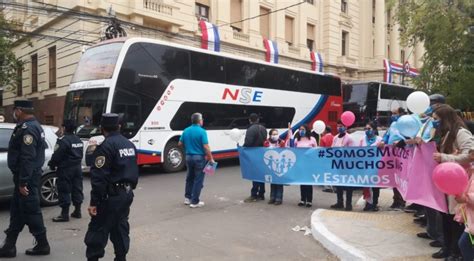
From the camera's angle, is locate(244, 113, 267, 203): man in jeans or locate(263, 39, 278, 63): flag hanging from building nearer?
locate(244, 113, 267, 203): man in jeans

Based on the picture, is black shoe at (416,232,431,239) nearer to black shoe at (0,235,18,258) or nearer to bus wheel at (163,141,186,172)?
black shoe at (0,235,18,258)

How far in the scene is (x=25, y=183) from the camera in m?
5.23

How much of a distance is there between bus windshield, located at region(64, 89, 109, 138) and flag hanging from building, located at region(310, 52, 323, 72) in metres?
22.4

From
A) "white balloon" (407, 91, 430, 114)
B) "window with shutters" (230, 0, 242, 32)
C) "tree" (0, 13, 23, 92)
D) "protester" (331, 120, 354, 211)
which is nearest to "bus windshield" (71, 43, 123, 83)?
"protester" (331, 120, 354, 211)

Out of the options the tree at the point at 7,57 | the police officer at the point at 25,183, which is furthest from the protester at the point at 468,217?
the tree at the point at 7,57

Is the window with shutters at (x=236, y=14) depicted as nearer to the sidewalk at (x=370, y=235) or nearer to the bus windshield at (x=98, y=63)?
the bus windshield at (x=98, y=63)

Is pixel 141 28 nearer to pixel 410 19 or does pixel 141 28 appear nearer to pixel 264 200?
pixel 410 19

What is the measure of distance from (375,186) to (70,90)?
959cm

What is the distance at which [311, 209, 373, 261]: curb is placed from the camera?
17.4 feet

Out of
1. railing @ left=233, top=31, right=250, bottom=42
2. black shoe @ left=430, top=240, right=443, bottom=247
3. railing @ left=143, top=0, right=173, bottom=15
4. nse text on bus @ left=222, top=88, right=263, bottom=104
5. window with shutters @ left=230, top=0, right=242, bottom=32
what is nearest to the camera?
black shoe @ left=430, top=240, right=443, bottom=247

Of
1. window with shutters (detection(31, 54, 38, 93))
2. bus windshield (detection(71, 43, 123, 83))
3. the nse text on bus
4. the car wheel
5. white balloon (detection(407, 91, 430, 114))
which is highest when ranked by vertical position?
window with shutters (detection(31, 54, 38, 93))

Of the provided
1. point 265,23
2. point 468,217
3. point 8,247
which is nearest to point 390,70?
point 265,23

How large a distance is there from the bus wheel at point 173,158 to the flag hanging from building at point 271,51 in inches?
628

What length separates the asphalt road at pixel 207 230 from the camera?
18.8 ft
